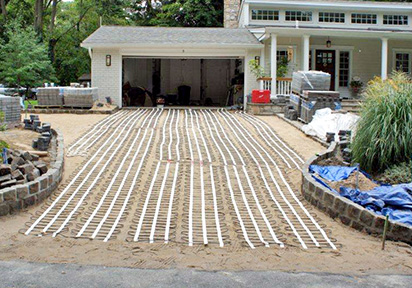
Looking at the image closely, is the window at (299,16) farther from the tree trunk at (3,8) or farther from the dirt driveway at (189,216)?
the tree trunk at (3,8)

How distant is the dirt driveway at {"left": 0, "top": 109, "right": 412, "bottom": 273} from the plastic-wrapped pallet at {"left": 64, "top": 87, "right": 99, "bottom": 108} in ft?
20.1

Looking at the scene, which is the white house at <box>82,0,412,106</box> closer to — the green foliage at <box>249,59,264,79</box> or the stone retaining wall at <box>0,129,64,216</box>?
the green foliage at <box>249,59,264,79</box>

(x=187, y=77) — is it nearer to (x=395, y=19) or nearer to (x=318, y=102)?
(x=395, y=19)

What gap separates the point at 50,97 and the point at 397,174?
522 inches

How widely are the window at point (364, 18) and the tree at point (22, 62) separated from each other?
1410cm

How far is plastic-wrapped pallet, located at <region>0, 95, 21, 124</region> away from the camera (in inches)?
484

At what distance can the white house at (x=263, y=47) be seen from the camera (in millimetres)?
19516

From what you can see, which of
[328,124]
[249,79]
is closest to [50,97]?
[249,79]

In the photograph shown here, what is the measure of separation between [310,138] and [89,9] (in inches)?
909

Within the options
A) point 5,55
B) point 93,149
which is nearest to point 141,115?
point 93,149

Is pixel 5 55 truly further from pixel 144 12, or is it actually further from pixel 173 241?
pixel 173 241

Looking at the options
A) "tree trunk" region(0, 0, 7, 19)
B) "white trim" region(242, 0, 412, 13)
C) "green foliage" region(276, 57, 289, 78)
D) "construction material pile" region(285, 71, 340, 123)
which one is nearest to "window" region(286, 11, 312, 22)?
"white trim" region(242, 0, 412, 13)

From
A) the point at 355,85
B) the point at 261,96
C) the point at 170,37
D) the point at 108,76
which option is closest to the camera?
the point at 261,96

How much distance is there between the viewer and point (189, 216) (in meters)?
6.96
